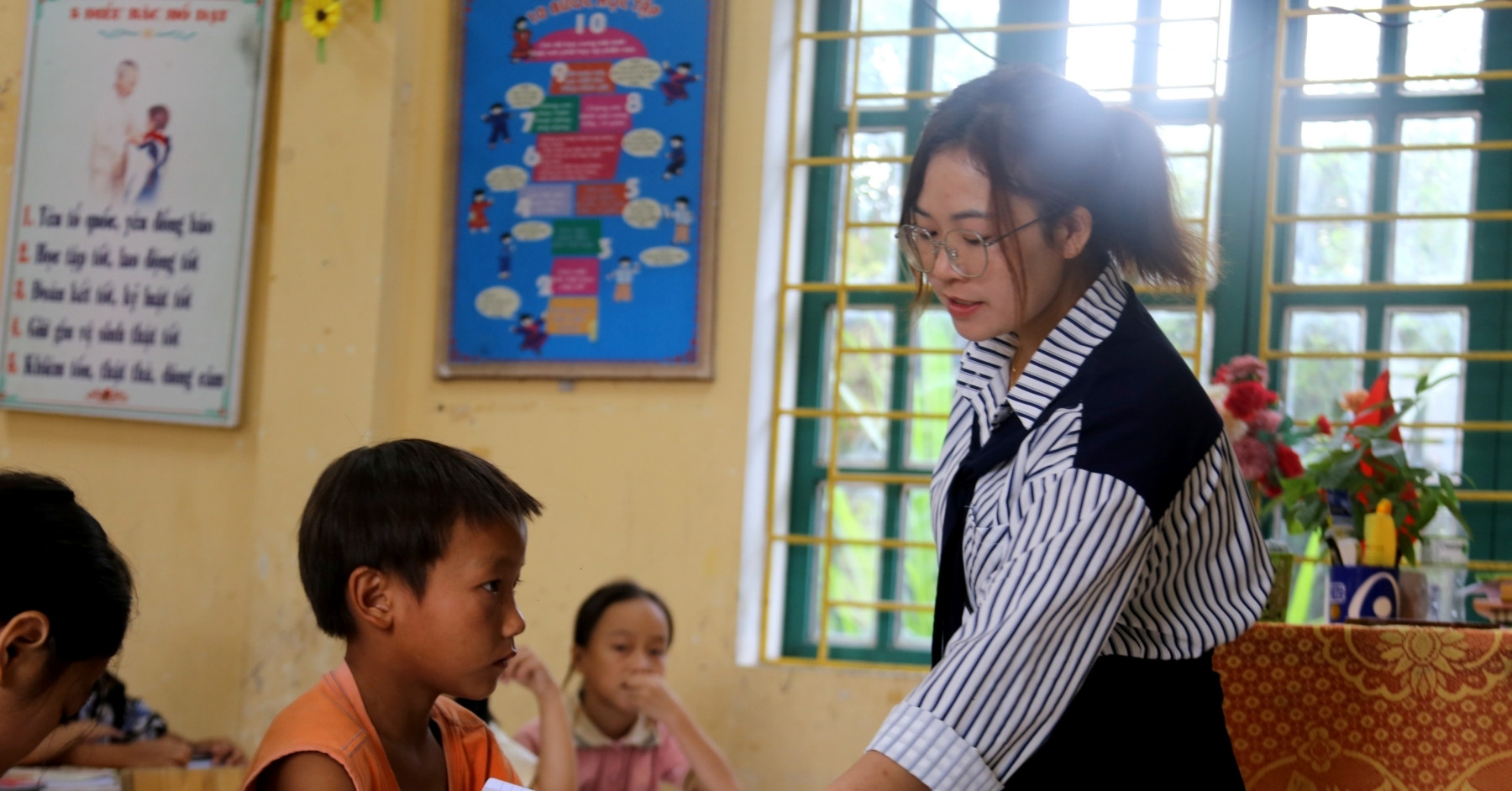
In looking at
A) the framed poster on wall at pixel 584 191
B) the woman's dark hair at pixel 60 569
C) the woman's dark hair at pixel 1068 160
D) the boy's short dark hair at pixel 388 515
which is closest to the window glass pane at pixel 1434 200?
the framed poster on wall at pixel 584 191

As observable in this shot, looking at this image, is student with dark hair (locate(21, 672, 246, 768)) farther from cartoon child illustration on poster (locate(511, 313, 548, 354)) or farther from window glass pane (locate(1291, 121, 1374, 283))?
window glass pane (locate(1291, 121, 1374, 283))

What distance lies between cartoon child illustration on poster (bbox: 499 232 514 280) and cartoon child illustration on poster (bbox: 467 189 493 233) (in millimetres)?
54

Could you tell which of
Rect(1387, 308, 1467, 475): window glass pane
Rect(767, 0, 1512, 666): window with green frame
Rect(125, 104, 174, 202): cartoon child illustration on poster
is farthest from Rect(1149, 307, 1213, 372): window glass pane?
Rect(125, 104, 174, 202): cartoon child illustration on poster

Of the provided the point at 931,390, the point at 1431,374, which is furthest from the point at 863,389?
the point at 1431,374

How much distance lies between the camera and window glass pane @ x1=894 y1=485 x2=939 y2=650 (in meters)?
3.23

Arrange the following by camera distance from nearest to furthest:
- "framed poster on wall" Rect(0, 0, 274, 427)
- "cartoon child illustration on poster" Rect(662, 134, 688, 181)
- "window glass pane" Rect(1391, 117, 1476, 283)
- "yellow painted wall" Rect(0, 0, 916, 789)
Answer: "window glass pane" Rect(1391, 117, 1476, 283), "yellow painted wall" Rect(0, 0, 916, 789), "cartoon child illustration on poster" Rect(662, 134, 688, 181), "framed poster on wall" Rect(0, 0, 274, 427)

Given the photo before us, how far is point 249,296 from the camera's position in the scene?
3422mm

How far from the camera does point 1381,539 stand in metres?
1.99

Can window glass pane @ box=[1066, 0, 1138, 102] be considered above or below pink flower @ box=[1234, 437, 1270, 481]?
above

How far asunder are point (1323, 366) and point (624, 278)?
164cm

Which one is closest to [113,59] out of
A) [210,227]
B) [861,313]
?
[210,227]

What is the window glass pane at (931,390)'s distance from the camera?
128 inches

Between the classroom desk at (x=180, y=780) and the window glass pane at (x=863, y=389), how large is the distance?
1.56 m

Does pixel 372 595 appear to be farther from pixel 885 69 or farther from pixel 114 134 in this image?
pixel 114 134
